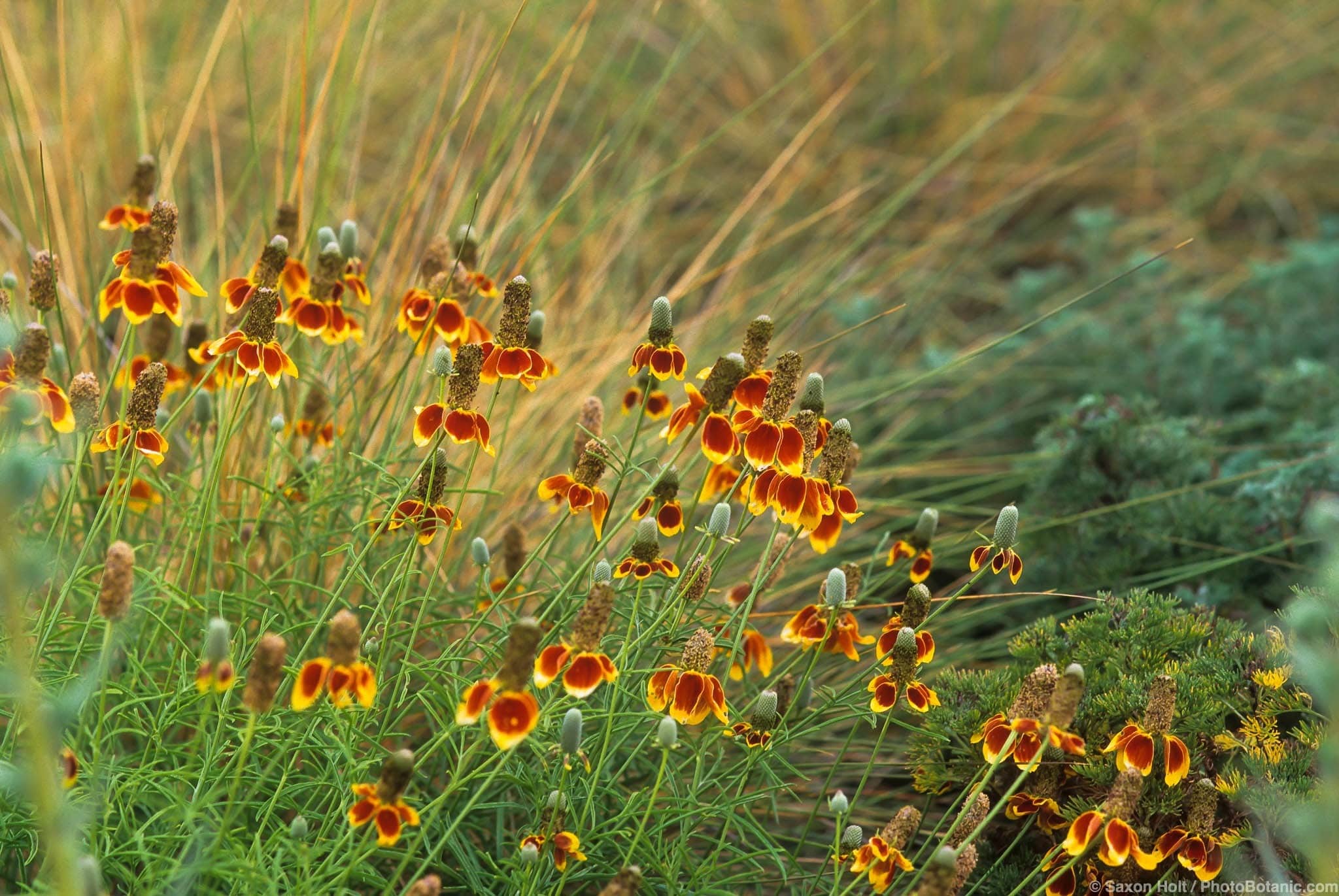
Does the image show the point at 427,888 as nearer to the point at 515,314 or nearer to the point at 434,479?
the point at 434,479

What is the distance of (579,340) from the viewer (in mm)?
3170

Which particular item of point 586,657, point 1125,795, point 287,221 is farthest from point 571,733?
point 287,221

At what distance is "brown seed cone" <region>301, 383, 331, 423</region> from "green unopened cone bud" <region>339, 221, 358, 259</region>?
32cm

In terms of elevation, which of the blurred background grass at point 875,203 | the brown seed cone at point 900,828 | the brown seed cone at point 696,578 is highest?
the blurred background grass at point 875,203

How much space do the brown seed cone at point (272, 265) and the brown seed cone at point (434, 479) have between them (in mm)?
303

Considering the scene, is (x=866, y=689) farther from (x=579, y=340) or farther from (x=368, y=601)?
(x=579, y=340)

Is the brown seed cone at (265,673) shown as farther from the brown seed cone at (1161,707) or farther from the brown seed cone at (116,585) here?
the brown seed cone at (1161,707)

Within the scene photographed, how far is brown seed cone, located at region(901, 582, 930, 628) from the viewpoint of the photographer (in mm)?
1625

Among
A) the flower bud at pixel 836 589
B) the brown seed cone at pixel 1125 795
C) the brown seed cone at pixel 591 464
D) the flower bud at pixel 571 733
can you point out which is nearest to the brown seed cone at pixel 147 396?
the brown seed cone at pixel 591 464

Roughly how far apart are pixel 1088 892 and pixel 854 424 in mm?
1552

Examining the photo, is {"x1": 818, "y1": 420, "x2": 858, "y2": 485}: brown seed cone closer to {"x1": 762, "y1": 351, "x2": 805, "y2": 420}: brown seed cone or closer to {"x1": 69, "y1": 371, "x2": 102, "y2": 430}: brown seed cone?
{"x1": 762, "y1": 351, "x2": 805, "y2": 420}: brown seed cone

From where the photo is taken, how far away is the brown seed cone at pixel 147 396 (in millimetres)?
1515

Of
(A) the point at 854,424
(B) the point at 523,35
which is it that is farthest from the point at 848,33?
(A) the point at 854,424

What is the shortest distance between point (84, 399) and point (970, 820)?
1196mm
